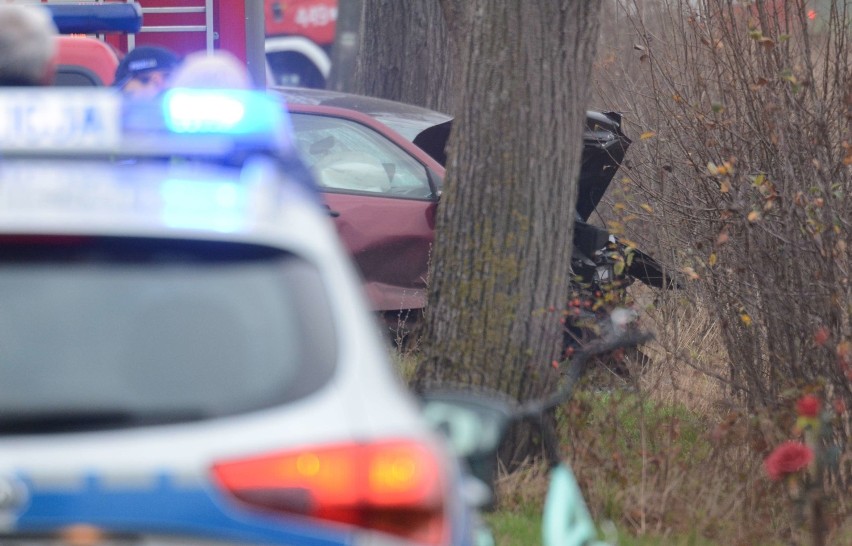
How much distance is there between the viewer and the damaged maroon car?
7.07m

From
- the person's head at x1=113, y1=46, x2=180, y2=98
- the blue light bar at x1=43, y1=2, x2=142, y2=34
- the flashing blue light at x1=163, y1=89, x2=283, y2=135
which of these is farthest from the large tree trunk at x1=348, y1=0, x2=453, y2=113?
the flashing blue light at x1=163, y1=89, x2=283, y2=135

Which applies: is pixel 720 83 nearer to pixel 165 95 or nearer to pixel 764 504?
pixel 764 504

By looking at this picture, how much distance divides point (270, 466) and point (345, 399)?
6.4 inches

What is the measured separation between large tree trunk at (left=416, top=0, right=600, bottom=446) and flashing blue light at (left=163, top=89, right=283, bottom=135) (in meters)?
2.51

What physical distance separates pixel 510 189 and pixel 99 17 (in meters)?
2.32

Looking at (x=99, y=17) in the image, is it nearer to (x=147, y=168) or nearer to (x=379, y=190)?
(x=379, y=190)

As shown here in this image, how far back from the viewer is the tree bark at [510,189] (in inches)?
196

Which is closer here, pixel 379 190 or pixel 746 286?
pixel 746 286

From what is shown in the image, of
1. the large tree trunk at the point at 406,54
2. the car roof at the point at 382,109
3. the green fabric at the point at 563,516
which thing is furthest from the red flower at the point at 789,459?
the large tree trunk at the point at 406,54

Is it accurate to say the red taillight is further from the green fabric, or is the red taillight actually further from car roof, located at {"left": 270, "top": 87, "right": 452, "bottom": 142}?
car roof, located at {"left": 270, "top": 87, "right": 452, "bottom": 142}

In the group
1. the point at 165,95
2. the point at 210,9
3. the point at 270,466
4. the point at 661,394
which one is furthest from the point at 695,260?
the point at 270,466

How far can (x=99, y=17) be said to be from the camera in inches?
238

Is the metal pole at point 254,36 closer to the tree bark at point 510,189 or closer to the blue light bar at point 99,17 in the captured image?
the blue light bar at point 99,17

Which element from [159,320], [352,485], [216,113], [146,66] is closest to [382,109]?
[146,66]
